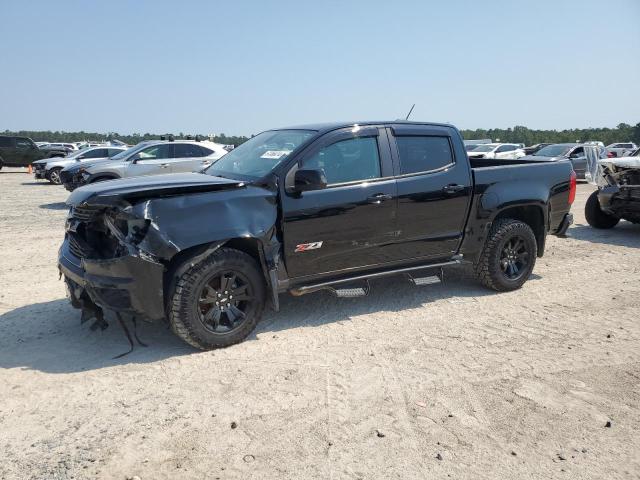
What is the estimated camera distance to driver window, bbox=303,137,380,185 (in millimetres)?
4934

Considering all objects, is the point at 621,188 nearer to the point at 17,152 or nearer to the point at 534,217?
the point at 534,217

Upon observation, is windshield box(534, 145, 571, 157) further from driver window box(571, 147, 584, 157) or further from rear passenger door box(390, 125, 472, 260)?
rear passenger door box(390, 125, 472, 260)

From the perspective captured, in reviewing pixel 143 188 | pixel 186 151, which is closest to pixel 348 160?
pixel 143 188

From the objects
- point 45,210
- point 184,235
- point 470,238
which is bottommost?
point 45,210

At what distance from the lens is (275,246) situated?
4590mm

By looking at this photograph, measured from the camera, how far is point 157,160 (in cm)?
1388

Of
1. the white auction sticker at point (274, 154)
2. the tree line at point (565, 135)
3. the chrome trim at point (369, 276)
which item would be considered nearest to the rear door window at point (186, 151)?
the white auction sticker at point (274, 154)

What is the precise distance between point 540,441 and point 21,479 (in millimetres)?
2931

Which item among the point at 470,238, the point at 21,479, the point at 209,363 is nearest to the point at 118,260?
the point at 209,363

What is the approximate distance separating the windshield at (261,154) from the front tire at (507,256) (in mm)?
2463

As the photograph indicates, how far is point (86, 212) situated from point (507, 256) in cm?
450

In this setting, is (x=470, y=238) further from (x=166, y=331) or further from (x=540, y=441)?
(x=166, y=331)

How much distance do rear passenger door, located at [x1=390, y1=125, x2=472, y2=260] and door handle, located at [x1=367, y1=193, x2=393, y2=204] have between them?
161 mm

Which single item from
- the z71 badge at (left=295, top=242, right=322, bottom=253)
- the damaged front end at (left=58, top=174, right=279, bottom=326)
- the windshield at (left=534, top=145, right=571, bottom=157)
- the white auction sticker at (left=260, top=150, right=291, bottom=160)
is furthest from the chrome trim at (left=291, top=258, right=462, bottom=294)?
the windshield at (left=534, top=145, right=571, bottom=157)
